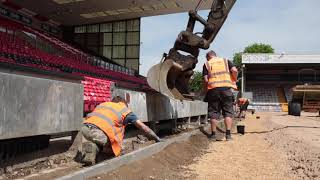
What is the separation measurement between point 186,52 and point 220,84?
3.38 ft

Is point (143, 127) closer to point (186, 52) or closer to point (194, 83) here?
point (186, 52)

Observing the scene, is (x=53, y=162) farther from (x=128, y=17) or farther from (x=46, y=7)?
(x=128, y=17)

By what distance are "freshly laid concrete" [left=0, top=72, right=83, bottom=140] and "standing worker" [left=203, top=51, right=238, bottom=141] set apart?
455 cm

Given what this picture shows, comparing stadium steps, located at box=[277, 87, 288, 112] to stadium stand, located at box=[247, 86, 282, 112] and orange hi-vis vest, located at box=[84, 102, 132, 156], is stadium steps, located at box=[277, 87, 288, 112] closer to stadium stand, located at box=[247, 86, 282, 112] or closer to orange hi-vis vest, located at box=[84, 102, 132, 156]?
stadium stand, located at box=[247, 86, 282, 112]

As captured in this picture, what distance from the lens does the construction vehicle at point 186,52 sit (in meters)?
10.3

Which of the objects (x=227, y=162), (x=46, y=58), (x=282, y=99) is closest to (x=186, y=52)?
(x=227, y=162)

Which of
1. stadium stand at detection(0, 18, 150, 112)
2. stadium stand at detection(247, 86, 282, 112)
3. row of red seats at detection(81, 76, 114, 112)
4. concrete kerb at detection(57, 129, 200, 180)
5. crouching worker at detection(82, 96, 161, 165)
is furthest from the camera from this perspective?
stadium stand at detection(247, 86, 282, 112)

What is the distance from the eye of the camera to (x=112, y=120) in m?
6.30

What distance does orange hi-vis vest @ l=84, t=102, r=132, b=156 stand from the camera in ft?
20.5

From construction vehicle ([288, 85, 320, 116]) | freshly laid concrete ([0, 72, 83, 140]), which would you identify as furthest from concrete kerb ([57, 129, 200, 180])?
construction vehicle ([288, 85, 320, 116])

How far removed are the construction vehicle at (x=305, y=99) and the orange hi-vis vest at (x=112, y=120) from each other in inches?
859

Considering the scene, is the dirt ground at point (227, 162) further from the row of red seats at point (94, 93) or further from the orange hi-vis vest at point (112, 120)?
the row of red seats at point (94, 93)

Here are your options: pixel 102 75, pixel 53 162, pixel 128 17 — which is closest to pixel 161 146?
pixel 53 162

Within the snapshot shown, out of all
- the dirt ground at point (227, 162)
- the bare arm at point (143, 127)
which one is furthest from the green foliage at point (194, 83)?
the bare arm at point (143, 127)
